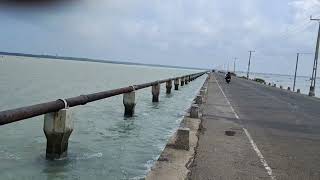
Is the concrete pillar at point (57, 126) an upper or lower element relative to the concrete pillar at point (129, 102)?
upper

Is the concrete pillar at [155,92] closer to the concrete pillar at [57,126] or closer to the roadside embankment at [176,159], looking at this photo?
the roadside embankment at [176,159]

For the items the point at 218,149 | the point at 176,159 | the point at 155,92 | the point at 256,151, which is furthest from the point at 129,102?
the point at 176,159

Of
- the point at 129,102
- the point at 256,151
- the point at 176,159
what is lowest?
the point at 129,102

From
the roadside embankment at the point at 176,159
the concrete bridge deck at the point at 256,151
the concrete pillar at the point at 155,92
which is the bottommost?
the concrete pillar at the point at 155,92

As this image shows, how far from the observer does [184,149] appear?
962cm

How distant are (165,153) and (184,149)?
0.65m

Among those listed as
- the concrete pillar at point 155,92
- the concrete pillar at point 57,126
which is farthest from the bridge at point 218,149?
the concrete pillar at point 155,92

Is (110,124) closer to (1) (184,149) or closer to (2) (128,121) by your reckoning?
(2) (128,121)

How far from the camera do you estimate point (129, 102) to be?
20062 mm

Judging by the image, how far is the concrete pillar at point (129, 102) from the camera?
1962 cm

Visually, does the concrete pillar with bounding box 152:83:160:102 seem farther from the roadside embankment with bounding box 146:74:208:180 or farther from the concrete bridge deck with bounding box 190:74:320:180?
the roadside embankment with bounding box 146:74:208:180

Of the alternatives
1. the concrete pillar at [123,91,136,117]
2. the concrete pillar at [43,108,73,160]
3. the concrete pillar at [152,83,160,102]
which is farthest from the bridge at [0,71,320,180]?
the concrete pillar at [152,83,160,102]

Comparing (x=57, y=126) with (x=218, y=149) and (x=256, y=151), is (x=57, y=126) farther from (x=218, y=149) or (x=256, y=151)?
(x=256, y=151)

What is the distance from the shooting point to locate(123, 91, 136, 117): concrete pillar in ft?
64.4
